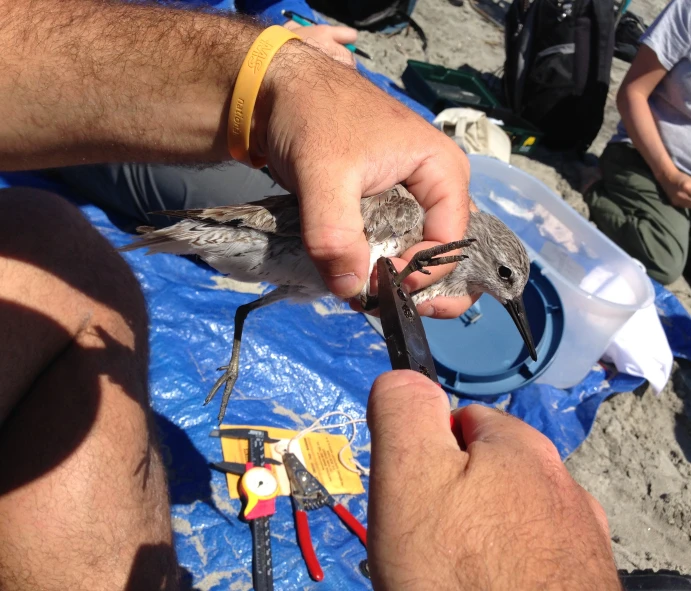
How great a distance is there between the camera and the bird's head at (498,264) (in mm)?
2939

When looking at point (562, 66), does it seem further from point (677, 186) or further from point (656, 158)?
point (677, 186)

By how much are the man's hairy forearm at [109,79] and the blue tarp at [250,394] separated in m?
1.75

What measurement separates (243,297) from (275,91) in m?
2.42

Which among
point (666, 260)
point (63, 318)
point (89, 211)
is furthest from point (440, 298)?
point (666, 260)

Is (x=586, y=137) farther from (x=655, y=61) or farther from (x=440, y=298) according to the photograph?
(x=440, y=298)

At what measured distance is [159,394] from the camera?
11.1ft

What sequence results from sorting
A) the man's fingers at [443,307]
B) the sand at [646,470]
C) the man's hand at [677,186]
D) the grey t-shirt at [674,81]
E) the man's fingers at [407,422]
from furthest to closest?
the man's hand at [677,186], the grey t-shirt at [674,81], the sand at [646,470], the man's fingers at [443,307], the man's fingers at [407,422]

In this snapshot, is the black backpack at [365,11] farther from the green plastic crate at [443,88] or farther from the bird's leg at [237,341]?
the bird's leg at [237,341]

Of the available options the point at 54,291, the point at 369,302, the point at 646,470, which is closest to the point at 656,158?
the point at 646,470

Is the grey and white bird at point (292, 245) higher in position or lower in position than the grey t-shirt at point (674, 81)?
lower

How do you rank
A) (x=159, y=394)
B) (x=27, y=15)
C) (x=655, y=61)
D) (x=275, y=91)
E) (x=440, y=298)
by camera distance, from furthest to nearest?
(x=655, y=61) < (x=159, y=394) < (x=440, y=298) < (x=27, y=15) < (x=275, y=91)

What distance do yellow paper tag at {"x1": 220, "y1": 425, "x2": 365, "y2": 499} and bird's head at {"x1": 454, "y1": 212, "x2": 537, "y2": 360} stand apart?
4.45ft

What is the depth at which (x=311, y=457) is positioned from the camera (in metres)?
3.28

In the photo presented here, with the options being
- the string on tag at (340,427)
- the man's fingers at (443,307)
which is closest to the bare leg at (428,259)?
the man's fingers at (443,307)
